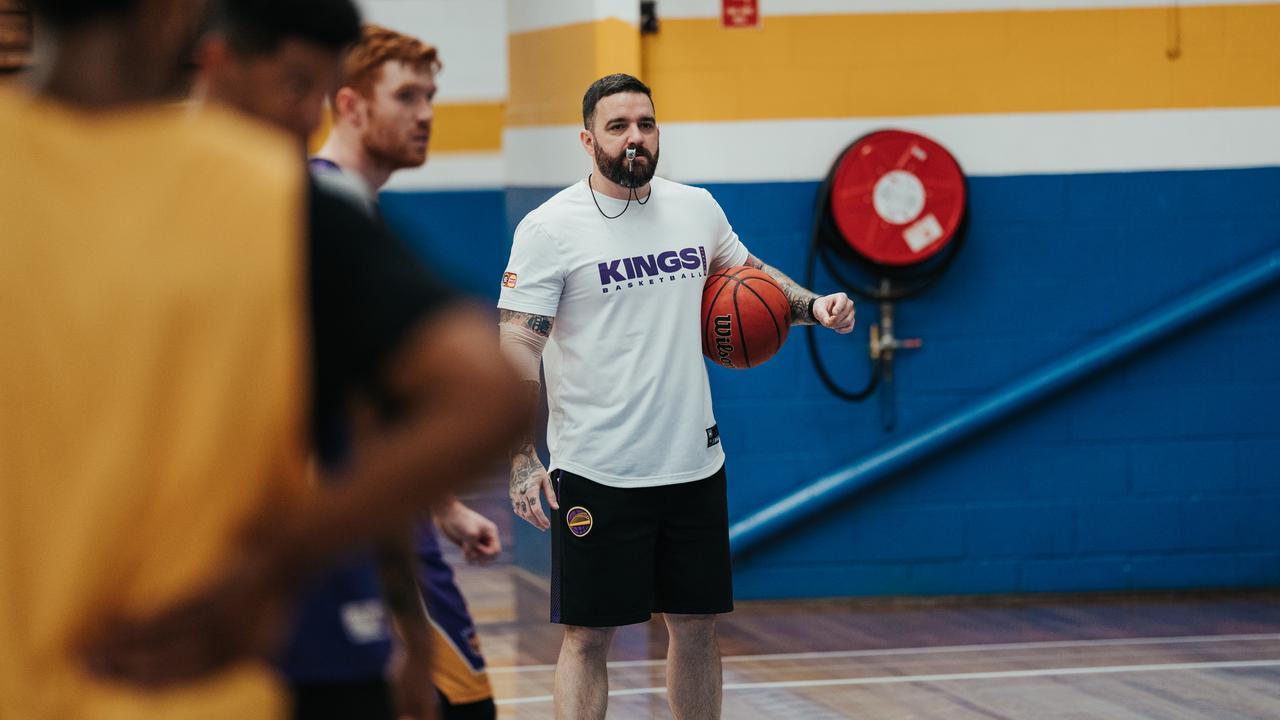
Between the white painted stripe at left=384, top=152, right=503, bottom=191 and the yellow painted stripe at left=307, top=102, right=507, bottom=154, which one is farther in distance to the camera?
the white painted stripe at left=384, top=152, right=503, bottom=191

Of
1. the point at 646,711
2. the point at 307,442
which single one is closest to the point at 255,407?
the point at 307,442

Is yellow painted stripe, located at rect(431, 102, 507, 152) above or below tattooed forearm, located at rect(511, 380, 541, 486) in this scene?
above

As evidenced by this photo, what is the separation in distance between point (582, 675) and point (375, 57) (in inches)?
67.4

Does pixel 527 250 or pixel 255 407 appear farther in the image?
pixel 527 250

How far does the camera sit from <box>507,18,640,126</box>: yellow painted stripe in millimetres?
5777

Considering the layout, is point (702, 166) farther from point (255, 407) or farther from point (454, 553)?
point (255, 407)

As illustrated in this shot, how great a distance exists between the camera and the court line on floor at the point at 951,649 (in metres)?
A: 5.20

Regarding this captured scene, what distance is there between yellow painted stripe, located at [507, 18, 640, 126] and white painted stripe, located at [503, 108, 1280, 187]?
242 mm

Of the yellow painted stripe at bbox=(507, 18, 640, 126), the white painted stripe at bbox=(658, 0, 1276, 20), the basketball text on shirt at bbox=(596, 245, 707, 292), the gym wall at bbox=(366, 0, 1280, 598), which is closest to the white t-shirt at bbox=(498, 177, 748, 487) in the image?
the basketball text on shirt at bbox=(596, 245, 707, 292)

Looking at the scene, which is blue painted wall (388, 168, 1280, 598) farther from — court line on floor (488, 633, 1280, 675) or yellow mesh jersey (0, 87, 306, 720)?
yellow mesh jersey (0, 87, 306, 720)

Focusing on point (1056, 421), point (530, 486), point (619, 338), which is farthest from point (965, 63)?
point (530, 486)

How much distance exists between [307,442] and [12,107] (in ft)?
1.08

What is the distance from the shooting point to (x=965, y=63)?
602cm

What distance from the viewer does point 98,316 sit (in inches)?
41.2
